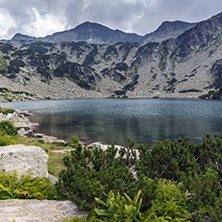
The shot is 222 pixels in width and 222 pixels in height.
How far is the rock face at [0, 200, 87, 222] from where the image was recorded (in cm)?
472

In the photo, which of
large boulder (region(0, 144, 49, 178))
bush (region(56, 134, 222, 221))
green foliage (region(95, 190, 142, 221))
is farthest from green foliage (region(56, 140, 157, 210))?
large boulder (region(0, 144, 49, 178))

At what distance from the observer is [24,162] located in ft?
26.3

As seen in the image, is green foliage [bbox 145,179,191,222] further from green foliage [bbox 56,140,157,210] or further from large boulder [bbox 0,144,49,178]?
large boulder [bbox 0,144,49,178]

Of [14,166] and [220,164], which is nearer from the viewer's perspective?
[220,164]

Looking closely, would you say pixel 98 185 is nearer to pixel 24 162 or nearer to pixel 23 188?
pixel 23 188

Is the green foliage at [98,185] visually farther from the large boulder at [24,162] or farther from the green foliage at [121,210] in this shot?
the large boulder at [24,162]

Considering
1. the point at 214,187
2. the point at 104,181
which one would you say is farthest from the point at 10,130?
the point at 214,187

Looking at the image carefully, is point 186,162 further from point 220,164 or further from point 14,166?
point 14,166

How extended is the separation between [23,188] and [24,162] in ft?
5.74

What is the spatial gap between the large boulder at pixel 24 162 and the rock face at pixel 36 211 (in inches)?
86.4

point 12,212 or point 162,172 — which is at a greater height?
point 162,172

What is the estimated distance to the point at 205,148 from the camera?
328 inches

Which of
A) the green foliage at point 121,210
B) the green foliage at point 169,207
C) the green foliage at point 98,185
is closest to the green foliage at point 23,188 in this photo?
the green foliage at point 98,185

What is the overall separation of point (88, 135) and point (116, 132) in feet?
24.8
